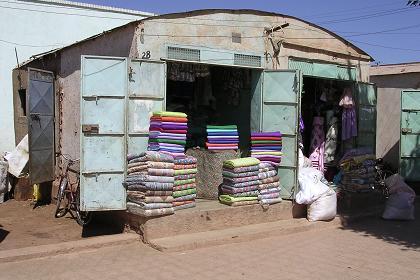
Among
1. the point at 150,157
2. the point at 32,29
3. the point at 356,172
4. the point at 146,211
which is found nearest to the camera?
the point at 146,211

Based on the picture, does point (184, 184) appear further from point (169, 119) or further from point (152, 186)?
point (169, 119)

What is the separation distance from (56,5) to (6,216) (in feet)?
25.2

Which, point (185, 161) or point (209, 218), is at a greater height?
point (185, 161)

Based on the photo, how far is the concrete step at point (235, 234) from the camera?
252 inches

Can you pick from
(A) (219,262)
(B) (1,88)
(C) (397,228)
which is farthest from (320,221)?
(B) (1,88)

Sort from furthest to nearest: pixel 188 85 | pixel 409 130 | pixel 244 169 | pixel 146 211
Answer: pixel 409 130
pixel 188 85
pixel 244 169
pixel 146 211

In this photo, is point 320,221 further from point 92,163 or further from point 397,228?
point 92,163

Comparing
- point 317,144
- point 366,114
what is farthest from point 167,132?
point 366,114

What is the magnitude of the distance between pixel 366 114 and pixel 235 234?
4799 millimetres

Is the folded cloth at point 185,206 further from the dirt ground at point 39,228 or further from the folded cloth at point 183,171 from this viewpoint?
the dirt ground at point 39,228

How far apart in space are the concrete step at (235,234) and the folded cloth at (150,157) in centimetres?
108

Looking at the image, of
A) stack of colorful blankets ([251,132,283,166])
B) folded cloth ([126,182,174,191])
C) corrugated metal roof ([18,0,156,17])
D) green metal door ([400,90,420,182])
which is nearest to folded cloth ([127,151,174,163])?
folded cloth ([126,182,174,191])

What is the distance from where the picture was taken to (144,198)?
259 inches

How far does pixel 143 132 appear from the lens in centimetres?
710
